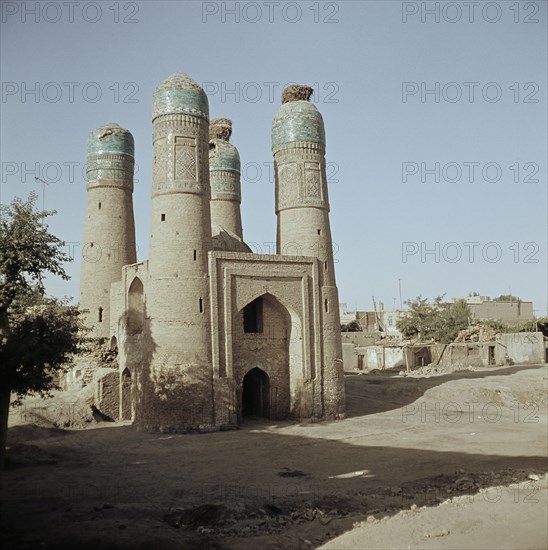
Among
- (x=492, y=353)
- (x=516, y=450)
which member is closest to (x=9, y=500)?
(x=516, y=450)

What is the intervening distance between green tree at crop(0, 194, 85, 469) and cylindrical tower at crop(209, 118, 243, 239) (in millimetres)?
15445

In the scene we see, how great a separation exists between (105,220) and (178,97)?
9237 mm

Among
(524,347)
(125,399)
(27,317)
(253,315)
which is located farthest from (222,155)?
(524,347)

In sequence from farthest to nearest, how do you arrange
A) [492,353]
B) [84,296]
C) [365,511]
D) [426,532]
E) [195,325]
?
[492,353] → [84,296] → [195,325] → [365,511] → [426,532]

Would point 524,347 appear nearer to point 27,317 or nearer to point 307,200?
point 307,200

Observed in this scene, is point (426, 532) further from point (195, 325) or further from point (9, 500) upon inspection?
point (195, 325)

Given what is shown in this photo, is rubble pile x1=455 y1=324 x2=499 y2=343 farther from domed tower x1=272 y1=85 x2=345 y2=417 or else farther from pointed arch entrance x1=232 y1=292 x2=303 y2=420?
pointed arch entrance x1=232 y1=292 x2=303 y2=420

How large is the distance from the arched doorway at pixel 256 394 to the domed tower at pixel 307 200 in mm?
2832

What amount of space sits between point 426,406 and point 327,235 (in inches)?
350

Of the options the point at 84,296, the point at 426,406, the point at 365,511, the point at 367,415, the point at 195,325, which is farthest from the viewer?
the point at 84,296

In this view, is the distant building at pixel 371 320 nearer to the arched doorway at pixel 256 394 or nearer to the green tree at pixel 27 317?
the arched doorway at pixel 256 394

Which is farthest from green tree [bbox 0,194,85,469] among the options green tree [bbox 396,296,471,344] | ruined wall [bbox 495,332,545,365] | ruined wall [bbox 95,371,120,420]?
green tree [bbox 396,296,471,344]

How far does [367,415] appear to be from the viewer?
85.9 ft

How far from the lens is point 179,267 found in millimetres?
23000
